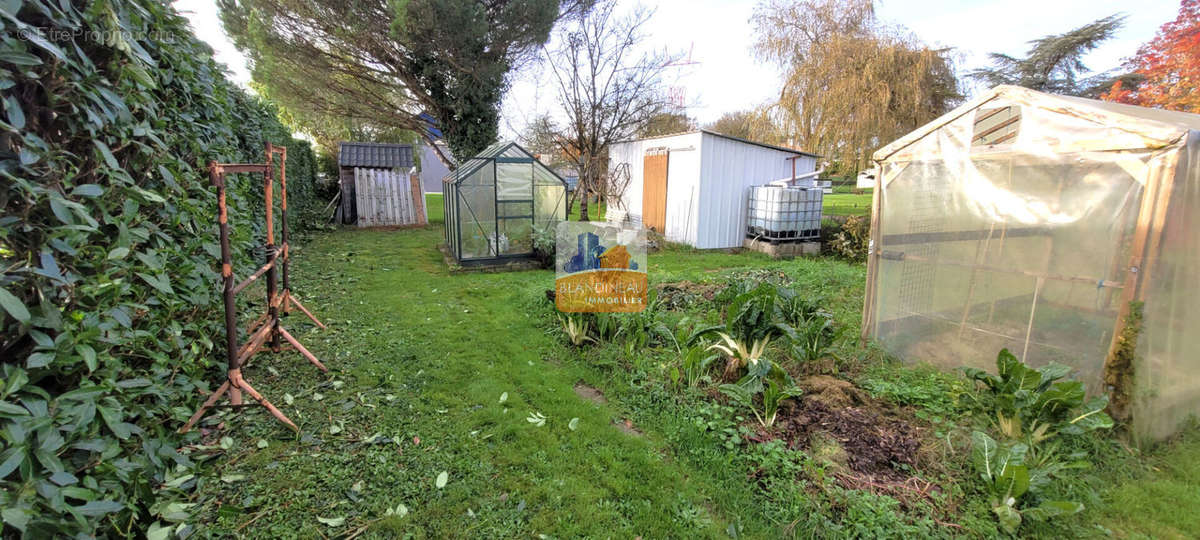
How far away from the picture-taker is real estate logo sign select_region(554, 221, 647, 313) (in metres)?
4.72

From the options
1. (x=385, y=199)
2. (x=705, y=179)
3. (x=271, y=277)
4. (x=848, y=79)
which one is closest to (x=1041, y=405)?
(x=271, y=277)

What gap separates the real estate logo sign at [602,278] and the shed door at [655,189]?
18.2ft

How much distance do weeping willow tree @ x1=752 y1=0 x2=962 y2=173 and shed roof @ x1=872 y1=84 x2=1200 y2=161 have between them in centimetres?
816

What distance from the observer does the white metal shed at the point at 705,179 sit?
9750mm

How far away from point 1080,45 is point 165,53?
27.0 meters

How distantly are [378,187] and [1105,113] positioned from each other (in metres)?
13.3

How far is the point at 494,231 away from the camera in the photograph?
793 cm

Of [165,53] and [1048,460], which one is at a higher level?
[165,53]

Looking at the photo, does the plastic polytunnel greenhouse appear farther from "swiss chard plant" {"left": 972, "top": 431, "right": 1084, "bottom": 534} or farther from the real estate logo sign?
"swiss chard plant" {"left": 972, "top": 431, "right": 1084, "bottom": 534}

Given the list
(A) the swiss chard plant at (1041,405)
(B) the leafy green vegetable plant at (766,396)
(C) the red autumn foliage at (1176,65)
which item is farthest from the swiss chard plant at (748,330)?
(C) the red autumn foliage at (1176,65)

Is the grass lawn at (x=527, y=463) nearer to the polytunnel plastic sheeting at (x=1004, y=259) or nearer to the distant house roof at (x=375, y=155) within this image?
the polytunnel plastic sheeting at (x=1004, y=259)

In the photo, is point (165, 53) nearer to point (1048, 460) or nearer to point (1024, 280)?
point (1048, 460)

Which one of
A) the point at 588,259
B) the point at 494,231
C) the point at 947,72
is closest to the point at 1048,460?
the point at 588,259

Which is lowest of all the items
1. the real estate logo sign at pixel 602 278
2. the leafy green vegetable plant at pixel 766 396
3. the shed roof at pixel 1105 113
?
the leafy green vegetable plant at pixel 766 396
